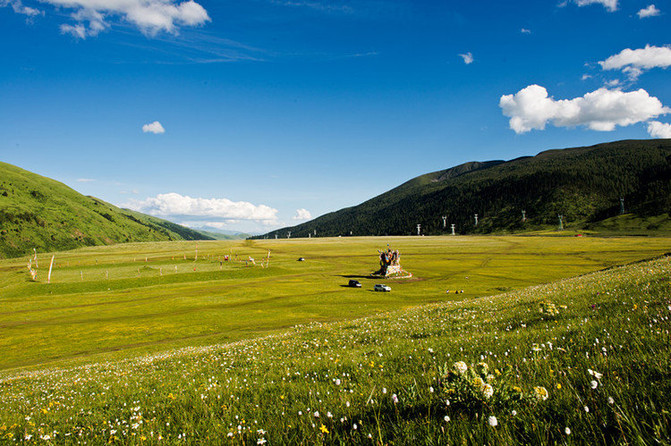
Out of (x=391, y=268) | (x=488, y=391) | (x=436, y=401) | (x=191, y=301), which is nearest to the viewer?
(x=488, y=391)

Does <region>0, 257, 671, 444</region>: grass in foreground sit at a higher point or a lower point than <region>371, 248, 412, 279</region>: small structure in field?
higher

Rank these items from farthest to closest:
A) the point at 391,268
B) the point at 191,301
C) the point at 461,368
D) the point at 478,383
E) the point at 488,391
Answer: the point at 391,268
the point at 191,301
the point at 461,368
the point at 478,383
the point at 488,391

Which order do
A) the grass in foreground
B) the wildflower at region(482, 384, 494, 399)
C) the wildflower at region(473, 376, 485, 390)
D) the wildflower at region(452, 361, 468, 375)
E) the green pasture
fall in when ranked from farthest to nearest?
the green pasture < the wildflower at region(452, 361, 468, 375) < the wildflower at region(473, 376, 485, 390) < the wildflower at region(482, 384, 494, 399) < the grass in foreground

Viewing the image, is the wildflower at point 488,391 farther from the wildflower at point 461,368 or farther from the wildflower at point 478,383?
the wildflower at point 461,368

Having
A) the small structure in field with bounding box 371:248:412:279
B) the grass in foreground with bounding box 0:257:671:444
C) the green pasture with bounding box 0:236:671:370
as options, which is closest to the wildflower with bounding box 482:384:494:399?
the grass in foreground with bounding box 0:257:671:444

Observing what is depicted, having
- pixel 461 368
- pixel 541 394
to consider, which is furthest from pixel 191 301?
pixel 541 394

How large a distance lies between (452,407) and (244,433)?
Result: 3.13 m

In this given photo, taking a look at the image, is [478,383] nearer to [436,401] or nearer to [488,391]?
[488,391]

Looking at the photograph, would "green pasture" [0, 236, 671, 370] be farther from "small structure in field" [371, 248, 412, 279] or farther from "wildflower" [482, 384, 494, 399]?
"wildflower" [482, 384, 494, 399]

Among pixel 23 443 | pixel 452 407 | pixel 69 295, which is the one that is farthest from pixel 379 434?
pixel 69 295

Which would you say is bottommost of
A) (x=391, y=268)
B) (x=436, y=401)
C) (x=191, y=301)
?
(x=191, y=301)

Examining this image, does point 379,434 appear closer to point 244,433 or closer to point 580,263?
point 244,433

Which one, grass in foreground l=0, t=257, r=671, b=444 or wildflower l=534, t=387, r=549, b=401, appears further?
wildflower l=534, t=387, r=549, b=401

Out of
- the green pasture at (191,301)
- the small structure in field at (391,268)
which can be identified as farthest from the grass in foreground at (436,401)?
A: the small structure in field at (391,268)
